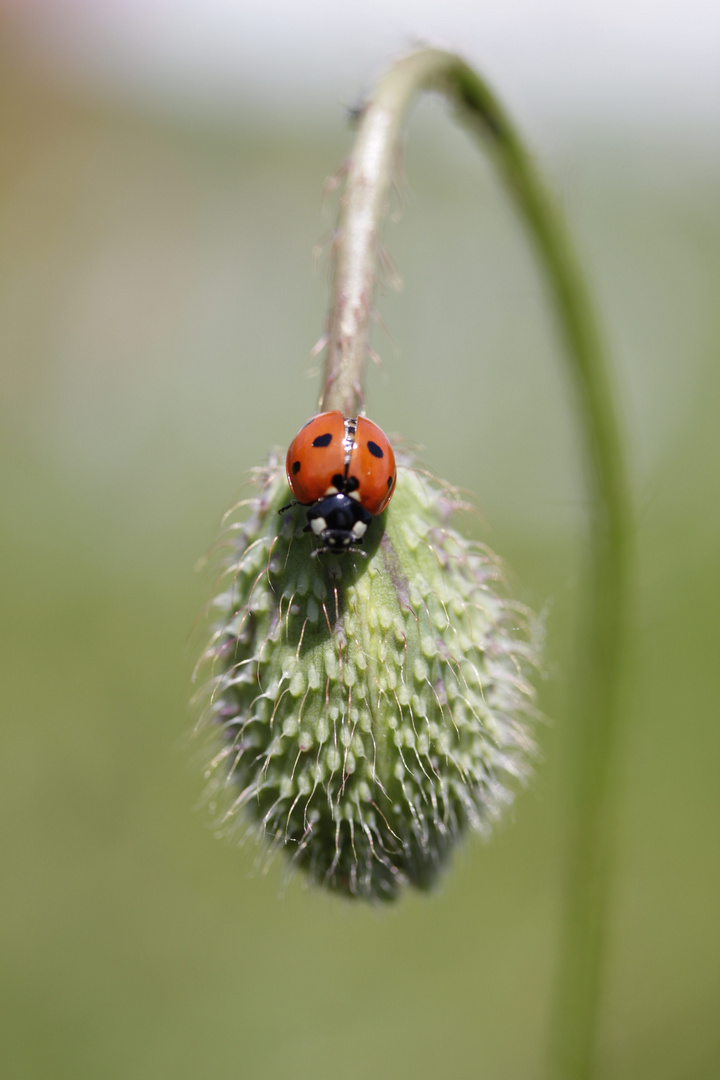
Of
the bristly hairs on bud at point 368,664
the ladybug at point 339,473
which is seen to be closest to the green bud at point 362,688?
the bristly hairs on bud at point 368,664

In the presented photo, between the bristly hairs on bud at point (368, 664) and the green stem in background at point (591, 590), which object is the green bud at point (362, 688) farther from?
the green stem in background at point (591, 590)

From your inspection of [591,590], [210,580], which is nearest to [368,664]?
[591,590]

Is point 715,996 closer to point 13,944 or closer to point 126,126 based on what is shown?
point 13,944

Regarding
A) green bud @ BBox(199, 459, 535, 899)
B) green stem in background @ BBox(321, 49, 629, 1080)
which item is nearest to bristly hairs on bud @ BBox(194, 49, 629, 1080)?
green bud @ BBox(199, 459, 535, 899)

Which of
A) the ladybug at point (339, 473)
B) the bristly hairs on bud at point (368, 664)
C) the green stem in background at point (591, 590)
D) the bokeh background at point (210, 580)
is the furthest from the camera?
the bokeh background at point (210, 580)

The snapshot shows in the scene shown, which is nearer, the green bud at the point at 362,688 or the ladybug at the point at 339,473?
the ladybug at the point at 339,473

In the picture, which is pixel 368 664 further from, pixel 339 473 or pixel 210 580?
pixel 210 580

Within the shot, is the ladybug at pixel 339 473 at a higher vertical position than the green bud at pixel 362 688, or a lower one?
higher
